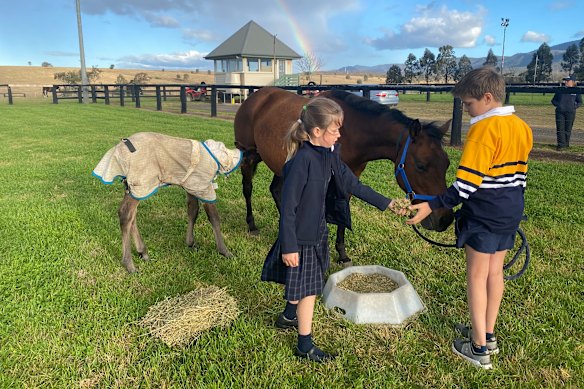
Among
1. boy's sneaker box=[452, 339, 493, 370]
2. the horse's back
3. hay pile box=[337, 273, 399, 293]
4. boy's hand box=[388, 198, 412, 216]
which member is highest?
the horse's back

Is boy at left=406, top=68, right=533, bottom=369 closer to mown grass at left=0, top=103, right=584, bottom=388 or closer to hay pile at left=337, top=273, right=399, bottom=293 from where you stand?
mown grass at left=0, top=103, right=584, bottom=388

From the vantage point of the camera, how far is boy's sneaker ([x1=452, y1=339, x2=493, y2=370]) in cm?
255

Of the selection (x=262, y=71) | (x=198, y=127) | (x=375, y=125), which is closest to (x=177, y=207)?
(x=375, y=125)

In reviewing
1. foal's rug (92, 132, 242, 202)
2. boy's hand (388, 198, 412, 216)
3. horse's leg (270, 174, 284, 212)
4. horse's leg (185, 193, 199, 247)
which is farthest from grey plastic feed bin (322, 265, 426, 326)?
horse's leg (270, 174, 284, 212)

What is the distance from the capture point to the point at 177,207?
5.92 meters

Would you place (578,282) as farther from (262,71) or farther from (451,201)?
(262,71)

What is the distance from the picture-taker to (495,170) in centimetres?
228

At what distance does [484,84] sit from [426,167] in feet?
3.25

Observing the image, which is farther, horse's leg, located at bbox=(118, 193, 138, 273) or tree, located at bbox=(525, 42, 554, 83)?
tree, located at bbox=(525, 42, 554, 83)

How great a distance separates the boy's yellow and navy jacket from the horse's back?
8.08 ft

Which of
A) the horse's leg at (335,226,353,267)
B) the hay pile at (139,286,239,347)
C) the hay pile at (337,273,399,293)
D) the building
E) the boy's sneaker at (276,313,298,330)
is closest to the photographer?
the hay pile at (139,286,239,347)

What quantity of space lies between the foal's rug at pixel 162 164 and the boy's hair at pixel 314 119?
1.62 meters

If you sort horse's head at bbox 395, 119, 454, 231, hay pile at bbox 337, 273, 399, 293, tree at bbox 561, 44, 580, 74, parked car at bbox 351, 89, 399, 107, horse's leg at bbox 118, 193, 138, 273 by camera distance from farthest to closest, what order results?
1. tree at bbox 561, 44, 580, 74
2. parked car at bbox 351, 89, 399, 107
3. horse's leg at bbox 118, 193, 138, 273
4. hay pile at bbox 337, 273, 399, 293
5. horse's head at bbox 395, 119, 454, 231

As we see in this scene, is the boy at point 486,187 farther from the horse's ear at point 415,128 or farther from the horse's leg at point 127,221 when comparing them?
the horse's leg at point 127,221
